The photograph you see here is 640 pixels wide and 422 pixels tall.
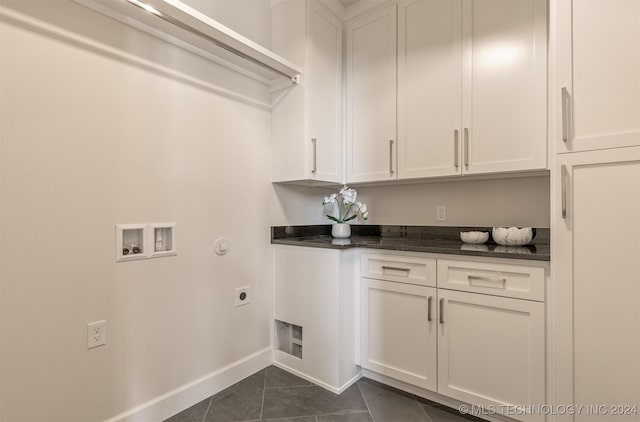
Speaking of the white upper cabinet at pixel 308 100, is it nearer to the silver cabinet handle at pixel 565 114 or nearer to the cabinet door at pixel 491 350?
the cabinet door at pixel 491 350

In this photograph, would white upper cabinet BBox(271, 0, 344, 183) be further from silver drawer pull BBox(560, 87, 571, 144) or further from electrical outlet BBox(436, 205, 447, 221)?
silver drawer pull BBox(560, 87, 571, 144)

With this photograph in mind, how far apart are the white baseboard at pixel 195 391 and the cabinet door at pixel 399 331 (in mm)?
728

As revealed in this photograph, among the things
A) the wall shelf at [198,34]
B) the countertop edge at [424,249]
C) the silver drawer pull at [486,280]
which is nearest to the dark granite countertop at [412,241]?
the countertop edge at [424,249]

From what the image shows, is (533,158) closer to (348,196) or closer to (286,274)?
(348,196)

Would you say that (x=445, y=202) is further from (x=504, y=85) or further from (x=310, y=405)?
(x=310, y=405)

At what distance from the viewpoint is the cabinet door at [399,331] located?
1752 mm

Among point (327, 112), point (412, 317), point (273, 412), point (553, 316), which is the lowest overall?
point (273, 412)

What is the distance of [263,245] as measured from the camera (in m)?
2.20

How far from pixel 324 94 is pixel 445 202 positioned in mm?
1198

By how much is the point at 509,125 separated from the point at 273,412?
6.80 feet

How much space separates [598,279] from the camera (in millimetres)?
1260

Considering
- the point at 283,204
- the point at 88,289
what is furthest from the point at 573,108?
the point at 88,289

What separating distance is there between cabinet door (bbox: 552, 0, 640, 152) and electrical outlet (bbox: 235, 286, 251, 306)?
6.22 feet

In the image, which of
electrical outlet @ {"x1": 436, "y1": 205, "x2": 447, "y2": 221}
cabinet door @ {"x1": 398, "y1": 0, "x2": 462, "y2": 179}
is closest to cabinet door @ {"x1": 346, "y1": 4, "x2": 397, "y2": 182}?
cabinet door @ {"x1": 398, "y1": 0, "x2": 462, "y2": 179}
